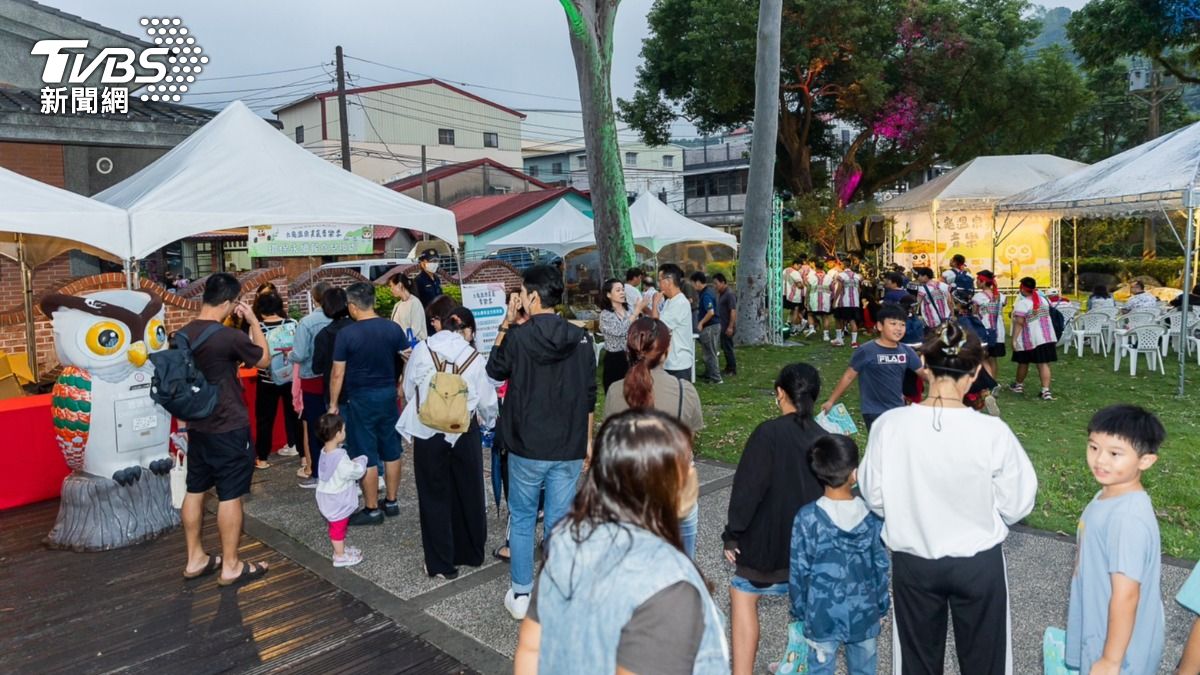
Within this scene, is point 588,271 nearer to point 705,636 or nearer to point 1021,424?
point 1021,424

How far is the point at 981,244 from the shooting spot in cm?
2177

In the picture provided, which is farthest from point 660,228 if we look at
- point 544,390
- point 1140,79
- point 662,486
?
point 1140,79

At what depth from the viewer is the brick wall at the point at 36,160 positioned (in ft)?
38.8

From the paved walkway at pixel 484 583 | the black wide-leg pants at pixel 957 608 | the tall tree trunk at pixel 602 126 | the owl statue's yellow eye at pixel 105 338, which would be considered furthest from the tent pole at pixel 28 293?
the black wide-leg pants at pixel 957 608

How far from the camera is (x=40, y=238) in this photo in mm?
8297

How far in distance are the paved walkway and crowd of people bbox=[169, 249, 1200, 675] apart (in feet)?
0.61

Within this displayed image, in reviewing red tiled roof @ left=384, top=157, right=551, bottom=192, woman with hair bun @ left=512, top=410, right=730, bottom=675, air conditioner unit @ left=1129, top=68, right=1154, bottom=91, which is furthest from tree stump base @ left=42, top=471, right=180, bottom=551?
air conditioner unit @ left=1129, top=68, right=1154, bottom=91

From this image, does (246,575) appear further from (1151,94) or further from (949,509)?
(1151,94)

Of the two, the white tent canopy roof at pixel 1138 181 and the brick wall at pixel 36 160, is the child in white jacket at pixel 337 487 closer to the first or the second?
the brick wall at pixel 36 160

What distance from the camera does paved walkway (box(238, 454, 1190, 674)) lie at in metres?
3.99

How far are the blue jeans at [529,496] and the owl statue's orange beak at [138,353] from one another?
2.96 meters

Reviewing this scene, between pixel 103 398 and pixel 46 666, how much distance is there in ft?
6.60

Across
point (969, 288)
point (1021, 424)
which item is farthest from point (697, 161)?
point (1021, 424)

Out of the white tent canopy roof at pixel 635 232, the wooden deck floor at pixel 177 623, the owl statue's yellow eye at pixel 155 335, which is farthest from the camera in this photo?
the white tent canopy roof at pixel 635 232
